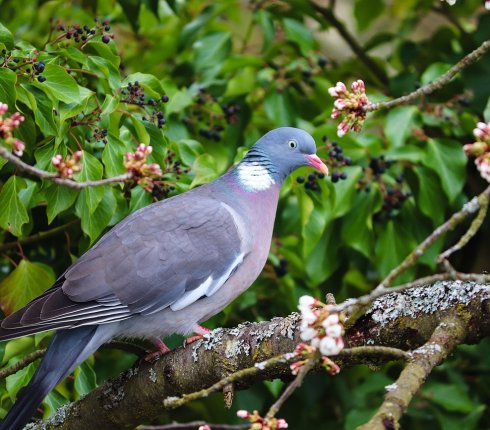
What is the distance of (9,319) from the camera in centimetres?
276

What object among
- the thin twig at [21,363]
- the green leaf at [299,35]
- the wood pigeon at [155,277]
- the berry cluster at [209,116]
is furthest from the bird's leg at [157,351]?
the green leaf at [299,35]

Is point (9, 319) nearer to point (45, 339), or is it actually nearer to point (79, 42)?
point (45, 339)

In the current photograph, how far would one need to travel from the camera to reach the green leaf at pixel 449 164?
367 cm

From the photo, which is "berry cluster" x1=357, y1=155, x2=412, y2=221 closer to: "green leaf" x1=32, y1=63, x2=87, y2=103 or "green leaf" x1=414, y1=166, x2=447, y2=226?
"green leaf" x1=414, y1=166, x2=447, y2=226

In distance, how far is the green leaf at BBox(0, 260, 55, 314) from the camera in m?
3.14

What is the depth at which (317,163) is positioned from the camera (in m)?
3.42

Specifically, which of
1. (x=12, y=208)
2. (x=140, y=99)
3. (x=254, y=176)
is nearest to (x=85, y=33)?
(x=140, y=99)

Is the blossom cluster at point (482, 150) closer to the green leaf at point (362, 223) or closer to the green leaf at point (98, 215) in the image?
the green leaf at point (98, 215)

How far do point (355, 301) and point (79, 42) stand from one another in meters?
1.84

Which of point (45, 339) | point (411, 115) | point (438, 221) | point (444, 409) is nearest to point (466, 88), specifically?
point (411, 115)

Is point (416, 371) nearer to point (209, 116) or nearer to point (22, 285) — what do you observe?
point (22, 285)

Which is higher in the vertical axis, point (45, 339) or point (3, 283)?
point (3, 283)

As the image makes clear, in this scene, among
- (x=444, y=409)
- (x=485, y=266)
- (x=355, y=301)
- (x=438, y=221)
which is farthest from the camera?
(x=485, y=266)

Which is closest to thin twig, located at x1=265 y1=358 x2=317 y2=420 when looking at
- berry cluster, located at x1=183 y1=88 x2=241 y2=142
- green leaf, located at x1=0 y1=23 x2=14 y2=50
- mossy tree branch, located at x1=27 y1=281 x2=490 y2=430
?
mossy tree branch, located at x1=27 y1=281 x2=490 y2=430
